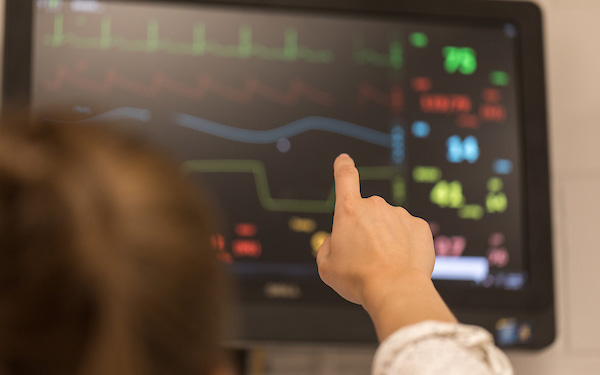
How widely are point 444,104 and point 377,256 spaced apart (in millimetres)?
810

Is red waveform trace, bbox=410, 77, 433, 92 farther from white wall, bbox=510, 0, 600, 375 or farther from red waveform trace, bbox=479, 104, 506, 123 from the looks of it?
white wall, bbox=510, 0, 600, 375

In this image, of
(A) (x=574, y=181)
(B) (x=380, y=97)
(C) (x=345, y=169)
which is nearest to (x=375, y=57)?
(B) (x=380, y=97)

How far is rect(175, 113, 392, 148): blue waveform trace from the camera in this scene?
133cm

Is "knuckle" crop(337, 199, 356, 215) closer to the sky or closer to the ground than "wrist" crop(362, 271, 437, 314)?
closer to the sky

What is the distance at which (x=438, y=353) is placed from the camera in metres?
0.53

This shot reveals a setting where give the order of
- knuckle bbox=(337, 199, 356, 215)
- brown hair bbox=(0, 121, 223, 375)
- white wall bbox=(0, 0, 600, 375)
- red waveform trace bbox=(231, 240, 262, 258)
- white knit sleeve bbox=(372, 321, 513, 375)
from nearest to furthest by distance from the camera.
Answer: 1. brown hair bbox=(0, 121, 223, 375)
2. white knit sleeve bbox=(372, 321, 513, 375)
3. knuckle bbox=(337, 199, 356, 215)
4. red waveform trace bbox=(231, 240, 262, 258)
5. white wall bbox=(0, 0, 600, 375)

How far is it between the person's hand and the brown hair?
0.75ft

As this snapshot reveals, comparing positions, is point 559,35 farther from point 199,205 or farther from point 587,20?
point 199,205

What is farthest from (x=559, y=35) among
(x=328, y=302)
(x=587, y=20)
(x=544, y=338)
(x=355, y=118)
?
(x=328, y=302)

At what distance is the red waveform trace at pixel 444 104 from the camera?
1391mm

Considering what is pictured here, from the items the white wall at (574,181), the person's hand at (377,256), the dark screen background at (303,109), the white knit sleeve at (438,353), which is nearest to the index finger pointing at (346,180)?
the person's hand at (377,256)

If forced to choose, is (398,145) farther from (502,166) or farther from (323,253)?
(323,253)

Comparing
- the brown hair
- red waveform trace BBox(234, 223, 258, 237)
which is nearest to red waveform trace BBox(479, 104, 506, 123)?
red waveform trace BBox(234, 223, 258, 237)

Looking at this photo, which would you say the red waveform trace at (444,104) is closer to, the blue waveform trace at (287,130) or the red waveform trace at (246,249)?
the blue waveform trace at (287,130)
